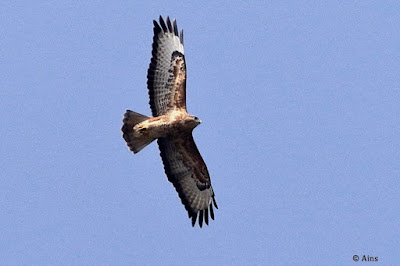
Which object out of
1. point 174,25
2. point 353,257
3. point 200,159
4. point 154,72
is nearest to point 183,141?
point 200,159

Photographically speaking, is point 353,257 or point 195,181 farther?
point 195,181

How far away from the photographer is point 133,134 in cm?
1284

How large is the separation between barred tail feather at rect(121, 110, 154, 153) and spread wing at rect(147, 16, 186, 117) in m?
0.40

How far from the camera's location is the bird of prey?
12719 millimetres

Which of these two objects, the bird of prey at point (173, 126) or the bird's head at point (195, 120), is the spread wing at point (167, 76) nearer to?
the bird of prey at point (173, 126)

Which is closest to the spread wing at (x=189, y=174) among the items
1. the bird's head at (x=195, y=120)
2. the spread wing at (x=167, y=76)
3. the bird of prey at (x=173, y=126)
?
the bird of prey at (x=173, y=126)

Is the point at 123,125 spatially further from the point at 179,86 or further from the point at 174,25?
the point at 174,25

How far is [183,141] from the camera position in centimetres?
1309

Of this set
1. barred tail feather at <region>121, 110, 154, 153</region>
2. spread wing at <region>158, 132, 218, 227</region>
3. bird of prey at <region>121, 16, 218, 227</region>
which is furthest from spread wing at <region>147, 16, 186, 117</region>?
spread wing at <region>158, 132, 218, 227</region>

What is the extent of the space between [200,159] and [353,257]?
134 inches

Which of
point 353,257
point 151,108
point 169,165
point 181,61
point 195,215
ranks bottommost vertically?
point 353,257

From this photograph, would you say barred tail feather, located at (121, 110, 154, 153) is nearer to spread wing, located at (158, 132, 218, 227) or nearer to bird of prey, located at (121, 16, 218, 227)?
bird of prey, located at (121, 16, 218, 227)

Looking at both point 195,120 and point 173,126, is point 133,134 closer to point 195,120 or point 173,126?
point 173,126

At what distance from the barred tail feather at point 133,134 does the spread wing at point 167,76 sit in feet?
1.30
